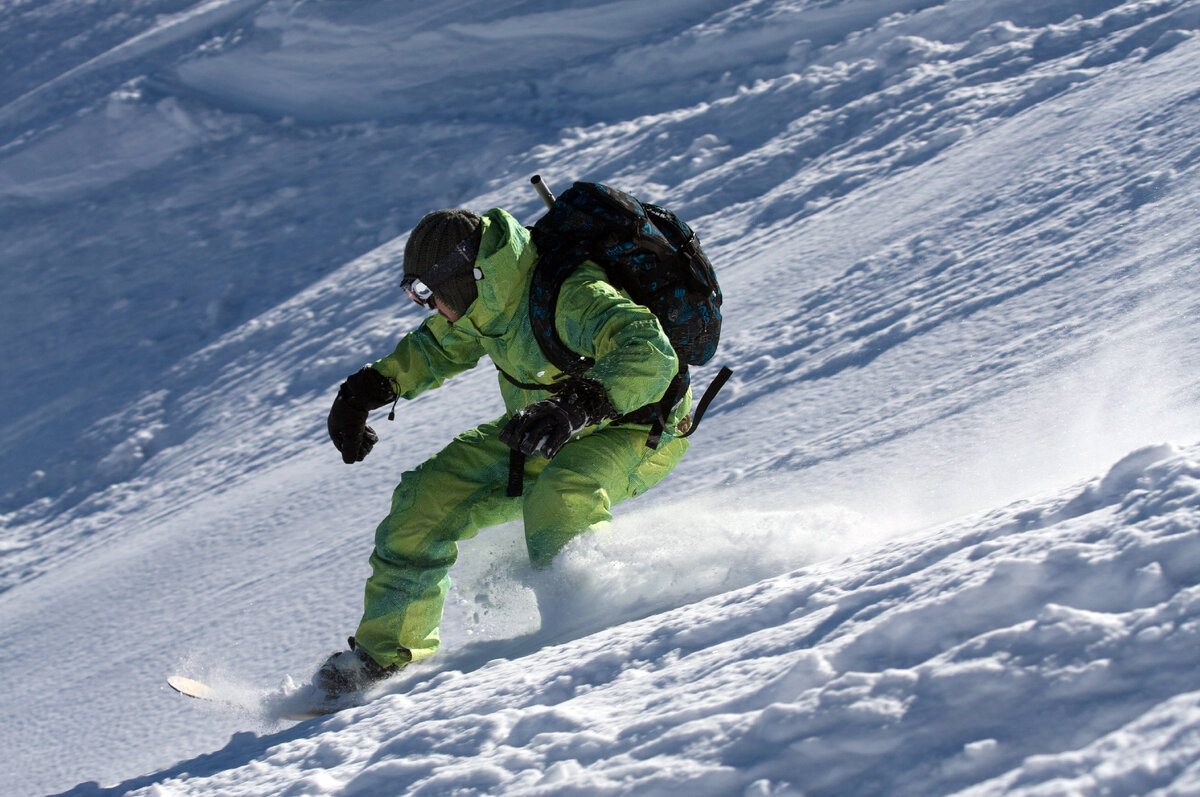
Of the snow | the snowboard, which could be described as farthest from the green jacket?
the snowboard

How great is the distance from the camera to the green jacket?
2.63 metres

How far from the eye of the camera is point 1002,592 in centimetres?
170

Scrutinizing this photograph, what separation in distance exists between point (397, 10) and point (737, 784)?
501 inches

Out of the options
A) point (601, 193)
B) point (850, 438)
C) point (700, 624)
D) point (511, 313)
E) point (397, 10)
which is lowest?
point (850, 438)

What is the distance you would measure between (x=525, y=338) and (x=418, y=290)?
1.18 feet

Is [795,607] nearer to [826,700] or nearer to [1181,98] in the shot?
[826,700]

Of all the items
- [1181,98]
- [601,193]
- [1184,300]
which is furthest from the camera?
[1181,98]

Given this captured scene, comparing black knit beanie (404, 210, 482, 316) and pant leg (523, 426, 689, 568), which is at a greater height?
black knit beanie (404, 210, 482, 316)

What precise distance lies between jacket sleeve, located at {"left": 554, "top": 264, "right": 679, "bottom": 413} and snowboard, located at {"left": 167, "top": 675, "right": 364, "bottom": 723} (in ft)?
4.19

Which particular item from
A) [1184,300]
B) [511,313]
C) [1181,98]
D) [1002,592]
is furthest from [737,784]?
[1181,98]

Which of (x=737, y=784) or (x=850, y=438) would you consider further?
(x=850, y=438)

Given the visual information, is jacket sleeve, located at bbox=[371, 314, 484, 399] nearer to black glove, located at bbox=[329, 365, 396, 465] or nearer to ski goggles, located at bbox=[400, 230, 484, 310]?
black glove, located at bbox=[329, 365, 396, 465]

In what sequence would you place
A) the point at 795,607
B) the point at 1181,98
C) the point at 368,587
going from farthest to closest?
1. the point at 1181,98
2. the point at 368,587
3. the point at 795,607

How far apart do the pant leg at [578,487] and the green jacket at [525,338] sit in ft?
0.64
